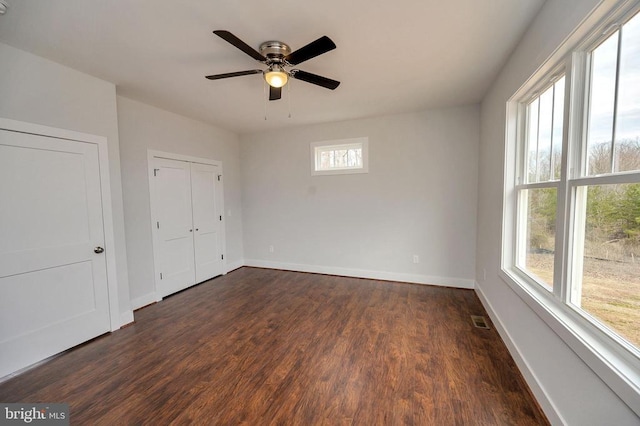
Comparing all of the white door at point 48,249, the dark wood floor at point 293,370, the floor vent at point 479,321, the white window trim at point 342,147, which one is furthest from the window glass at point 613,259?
the white door at point 48,249

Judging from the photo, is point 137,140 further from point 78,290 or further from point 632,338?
point 632,338

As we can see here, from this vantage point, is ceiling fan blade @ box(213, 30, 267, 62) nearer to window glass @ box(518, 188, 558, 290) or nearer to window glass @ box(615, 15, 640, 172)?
window glass @ box(615, 15, 640, 172)

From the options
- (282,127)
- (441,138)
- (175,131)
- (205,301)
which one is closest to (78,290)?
(205,301)

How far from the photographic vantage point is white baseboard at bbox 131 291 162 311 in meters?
3.14

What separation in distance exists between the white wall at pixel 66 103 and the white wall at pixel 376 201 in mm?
2365

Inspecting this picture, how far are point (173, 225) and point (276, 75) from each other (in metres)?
2.82

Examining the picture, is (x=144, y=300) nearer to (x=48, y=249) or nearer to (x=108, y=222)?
(x=108, y=222)

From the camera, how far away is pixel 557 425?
4.55 feet

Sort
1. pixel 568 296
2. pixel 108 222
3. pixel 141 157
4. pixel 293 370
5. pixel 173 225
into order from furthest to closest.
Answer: pixel 173 225, pixel 141 157, pixel 108 222, pixel 293 370, pixel 568 296

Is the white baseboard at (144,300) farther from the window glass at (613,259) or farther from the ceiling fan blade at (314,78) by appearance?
the window glass at (613,259)

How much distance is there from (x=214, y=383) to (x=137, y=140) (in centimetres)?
306

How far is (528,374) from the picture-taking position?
1.76 metres

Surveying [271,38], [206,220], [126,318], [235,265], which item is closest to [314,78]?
[271,38]

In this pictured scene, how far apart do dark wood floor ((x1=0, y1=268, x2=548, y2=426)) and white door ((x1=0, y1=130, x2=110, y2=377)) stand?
0.76 ft
